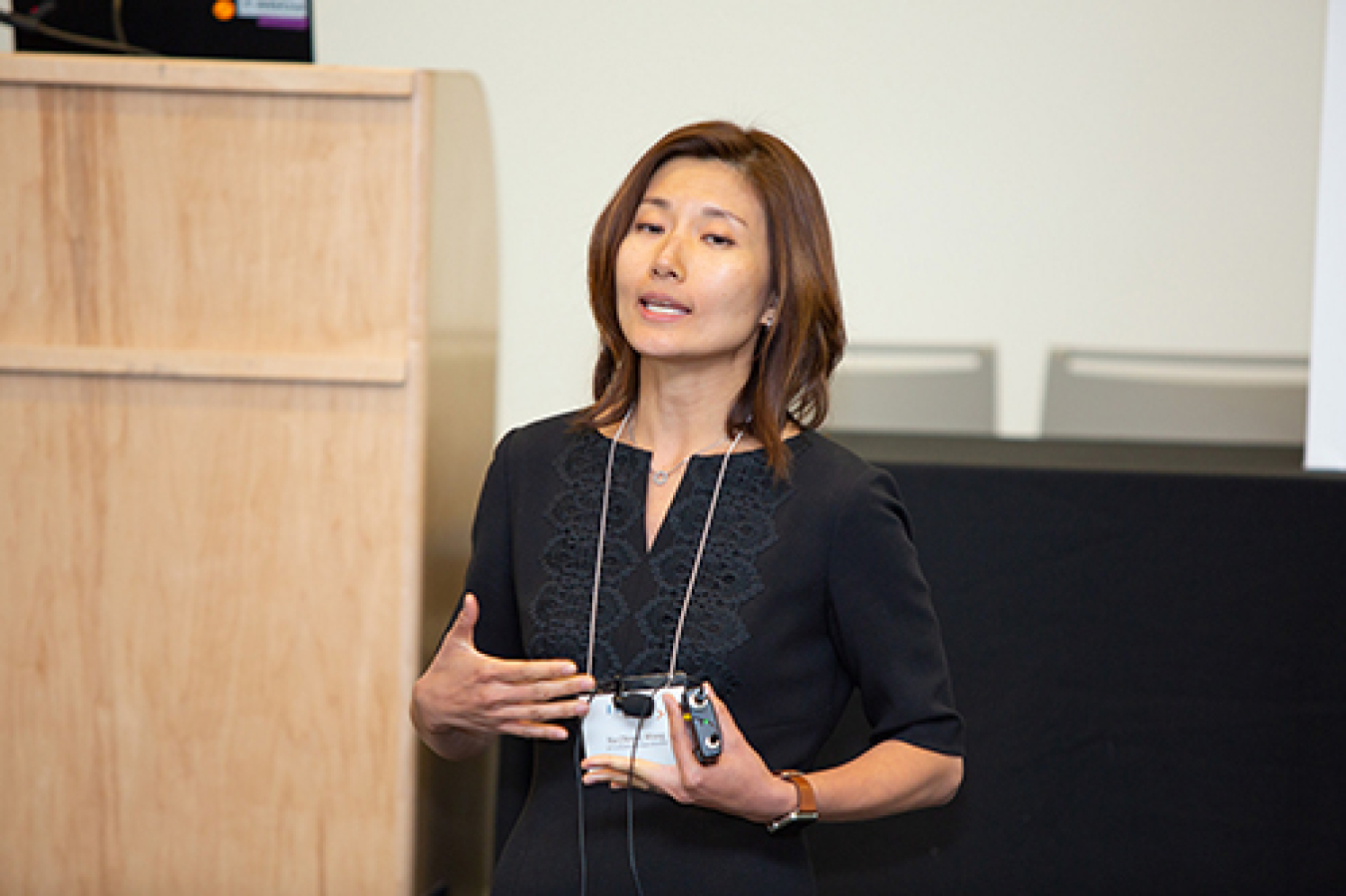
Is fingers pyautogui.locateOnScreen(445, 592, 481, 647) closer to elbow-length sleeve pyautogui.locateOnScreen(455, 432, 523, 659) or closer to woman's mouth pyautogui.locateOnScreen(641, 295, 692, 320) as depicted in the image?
elbow-length sleeve pyautogui.locateOnScreen(455, 432, 523, 659)

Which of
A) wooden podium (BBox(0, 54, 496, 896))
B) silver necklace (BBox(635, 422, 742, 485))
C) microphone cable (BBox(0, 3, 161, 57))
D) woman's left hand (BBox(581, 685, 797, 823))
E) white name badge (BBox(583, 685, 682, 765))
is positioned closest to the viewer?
woman's left hand (BBox(581, 685, 797, 823))

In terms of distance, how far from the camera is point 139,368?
202 centimetres

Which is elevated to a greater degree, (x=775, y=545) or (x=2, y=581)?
(x=775, y=545)

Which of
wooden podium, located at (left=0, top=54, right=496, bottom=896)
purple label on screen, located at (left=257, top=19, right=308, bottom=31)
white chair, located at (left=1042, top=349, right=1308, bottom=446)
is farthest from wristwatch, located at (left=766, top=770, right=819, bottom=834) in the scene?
purple label on screen, located at (left=257, top=19, right=308, bottom=31)

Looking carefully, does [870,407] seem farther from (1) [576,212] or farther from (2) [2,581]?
(2) [2,581]

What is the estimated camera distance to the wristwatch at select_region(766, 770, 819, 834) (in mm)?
1276

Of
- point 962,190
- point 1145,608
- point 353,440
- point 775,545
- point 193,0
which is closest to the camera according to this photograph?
point 775,545

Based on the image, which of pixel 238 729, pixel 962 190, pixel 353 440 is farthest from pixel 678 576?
pixel 962 190

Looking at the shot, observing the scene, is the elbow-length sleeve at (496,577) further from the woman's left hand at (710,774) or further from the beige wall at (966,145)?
the beige wall at (966,145)

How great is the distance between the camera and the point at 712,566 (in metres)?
1.45

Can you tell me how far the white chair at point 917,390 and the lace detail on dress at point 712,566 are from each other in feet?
3.36

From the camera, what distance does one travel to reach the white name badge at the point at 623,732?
4.31ft

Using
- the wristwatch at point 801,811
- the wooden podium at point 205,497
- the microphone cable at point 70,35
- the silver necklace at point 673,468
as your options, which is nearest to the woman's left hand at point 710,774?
the wristwatch at point 801,811

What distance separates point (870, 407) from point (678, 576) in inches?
45.6
